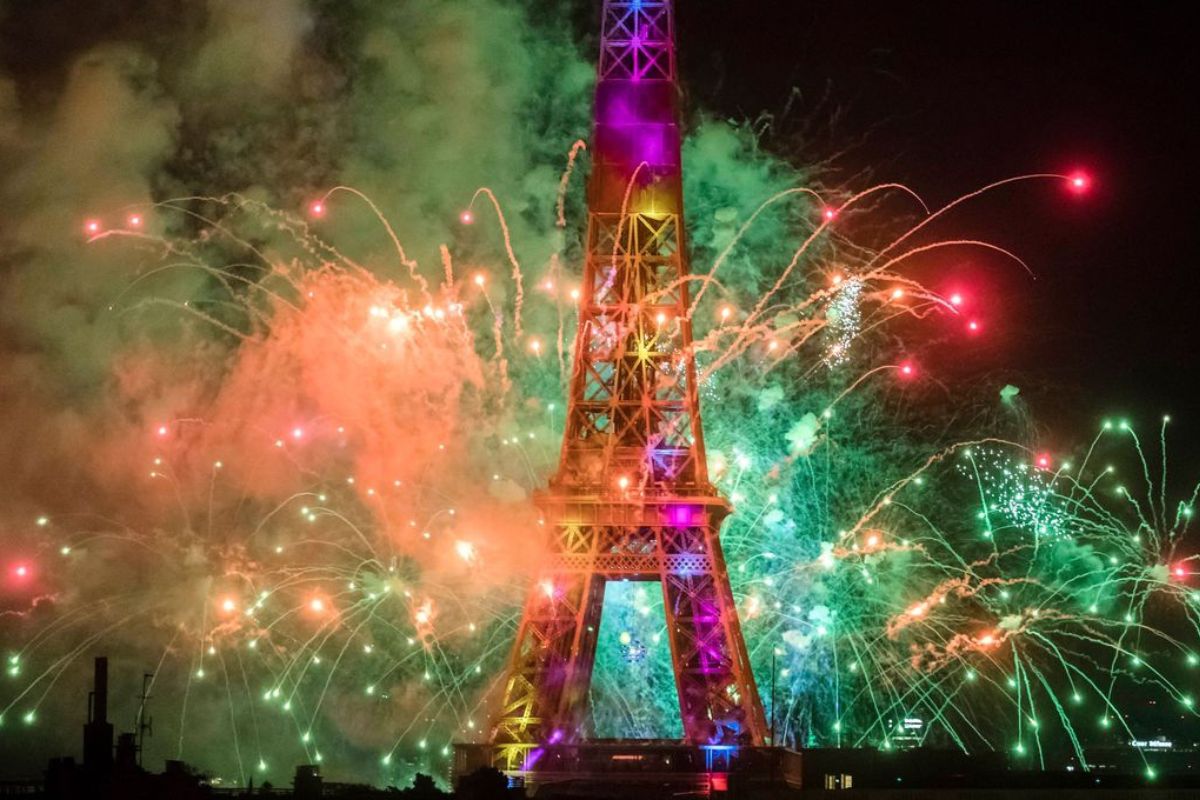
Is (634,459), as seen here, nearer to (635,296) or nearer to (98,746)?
(635,296)

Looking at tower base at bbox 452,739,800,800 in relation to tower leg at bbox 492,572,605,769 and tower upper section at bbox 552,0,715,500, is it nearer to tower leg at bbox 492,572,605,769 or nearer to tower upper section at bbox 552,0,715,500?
tower leg at bbox 492,572,605,769

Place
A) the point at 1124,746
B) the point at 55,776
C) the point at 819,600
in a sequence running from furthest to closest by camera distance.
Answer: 1. the point at 1124,746
2. the point at 819,600
3. the point at 55,776

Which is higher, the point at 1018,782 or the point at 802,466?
the point at 802,466

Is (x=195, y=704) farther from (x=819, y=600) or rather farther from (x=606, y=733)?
(x=819, y=600)

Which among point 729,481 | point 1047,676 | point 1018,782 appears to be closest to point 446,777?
point 729,481

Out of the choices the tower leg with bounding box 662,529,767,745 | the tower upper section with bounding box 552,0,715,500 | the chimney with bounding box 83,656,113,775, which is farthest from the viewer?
the tower upper section with bounding box 552,0,715,500

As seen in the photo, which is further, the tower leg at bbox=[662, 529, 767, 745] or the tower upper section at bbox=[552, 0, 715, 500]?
the tower upper section at bbox=[552, 0, 715, 500]

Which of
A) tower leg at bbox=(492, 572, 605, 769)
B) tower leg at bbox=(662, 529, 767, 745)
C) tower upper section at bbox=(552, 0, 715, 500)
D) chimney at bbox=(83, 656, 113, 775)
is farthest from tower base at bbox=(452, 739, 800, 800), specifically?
chimney at bbox=(83, 656, 113, 775)

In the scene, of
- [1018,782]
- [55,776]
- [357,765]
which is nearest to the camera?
[55,776]
